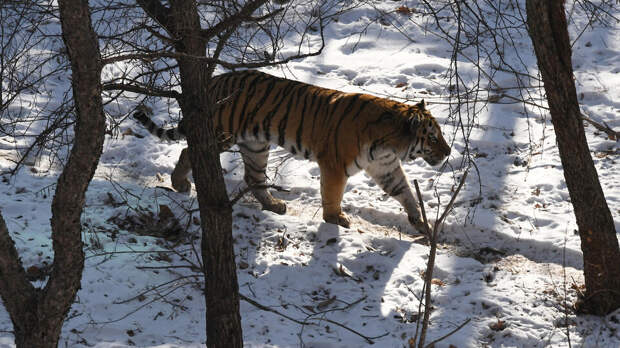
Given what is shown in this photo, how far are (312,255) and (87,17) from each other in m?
3.45

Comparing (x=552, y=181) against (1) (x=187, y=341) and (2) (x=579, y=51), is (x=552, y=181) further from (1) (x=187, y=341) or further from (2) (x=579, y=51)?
(1) (x=187, y=341)

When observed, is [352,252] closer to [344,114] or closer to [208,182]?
[344,114]

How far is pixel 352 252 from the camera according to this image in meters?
5.56

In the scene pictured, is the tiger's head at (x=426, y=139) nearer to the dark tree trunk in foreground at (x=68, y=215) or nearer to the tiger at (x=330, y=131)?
the tiger at (x=330, y=131)

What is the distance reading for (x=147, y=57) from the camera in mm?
2832

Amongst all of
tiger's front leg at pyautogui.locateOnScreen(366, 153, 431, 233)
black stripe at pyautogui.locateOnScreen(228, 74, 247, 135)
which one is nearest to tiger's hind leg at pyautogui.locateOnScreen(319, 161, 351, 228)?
tiger's front leg at pyautogui.locateOnScreen(366, 153, 431, 233)

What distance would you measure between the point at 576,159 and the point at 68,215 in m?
3.21

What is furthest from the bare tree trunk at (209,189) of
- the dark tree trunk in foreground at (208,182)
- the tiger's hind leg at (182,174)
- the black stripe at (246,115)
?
the tiger's hind leg at (182,174)

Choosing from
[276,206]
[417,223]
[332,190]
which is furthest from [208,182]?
[417,223]

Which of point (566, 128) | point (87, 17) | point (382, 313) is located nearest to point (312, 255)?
point (382, 313)

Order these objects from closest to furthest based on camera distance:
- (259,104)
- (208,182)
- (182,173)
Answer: (208,182) → (259,104) → (182,173)

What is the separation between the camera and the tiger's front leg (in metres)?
6.10

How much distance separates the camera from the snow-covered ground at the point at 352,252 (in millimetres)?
4414

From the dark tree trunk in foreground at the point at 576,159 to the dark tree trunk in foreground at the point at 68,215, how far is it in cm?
278
